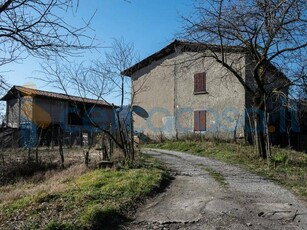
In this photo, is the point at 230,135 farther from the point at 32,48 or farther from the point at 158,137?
the point at 32,48

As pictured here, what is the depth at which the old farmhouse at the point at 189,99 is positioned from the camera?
Answer: 69.7 ft

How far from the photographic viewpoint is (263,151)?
541 inches

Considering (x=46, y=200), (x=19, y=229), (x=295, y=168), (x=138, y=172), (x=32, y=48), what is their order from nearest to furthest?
(x=32, y=48)
(x=19, y=229)
(x=46, y=200)
(x=138, y=172)
(x=295, y=168)

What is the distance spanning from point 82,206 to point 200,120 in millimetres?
17521

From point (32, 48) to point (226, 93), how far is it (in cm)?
1842

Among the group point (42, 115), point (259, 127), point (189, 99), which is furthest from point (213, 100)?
point (42, 115)

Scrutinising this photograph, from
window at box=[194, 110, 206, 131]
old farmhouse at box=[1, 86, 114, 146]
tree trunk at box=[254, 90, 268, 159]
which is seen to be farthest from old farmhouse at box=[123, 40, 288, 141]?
tree trunk at box=[254, 90, 268, 159]

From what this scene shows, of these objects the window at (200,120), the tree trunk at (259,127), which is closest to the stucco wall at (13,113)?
the window at (200,120)

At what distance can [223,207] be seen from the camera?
20.8ft

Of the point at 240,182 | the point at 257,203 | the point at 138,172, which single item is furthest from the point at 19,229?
the point at 240,182

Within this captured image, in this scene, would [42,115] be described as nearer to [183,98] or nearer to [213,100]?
[183,98]

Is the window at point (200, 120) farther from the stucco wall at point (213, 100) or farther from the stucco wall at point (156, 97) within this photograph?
the stucco wall at point (156, 97)

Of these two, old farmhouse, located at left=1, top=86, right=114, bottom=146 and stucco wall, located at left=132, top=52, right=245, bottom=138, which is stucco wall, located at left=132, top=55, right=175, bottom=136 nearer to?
stucco wall, located at left=132, top=52, right=245, bottom=138

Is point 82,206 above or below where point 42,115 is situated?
below
